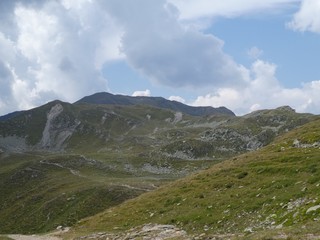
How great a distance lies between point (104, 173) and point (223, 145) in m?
71.4

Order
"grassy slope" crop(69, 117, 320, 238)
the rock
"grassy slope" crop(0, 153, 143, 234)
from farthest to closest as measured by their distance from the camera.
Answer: "grassy slope" crop(0, 153, 143, 234), "grassy slope" crop(69, 117, 320, 238), the rock

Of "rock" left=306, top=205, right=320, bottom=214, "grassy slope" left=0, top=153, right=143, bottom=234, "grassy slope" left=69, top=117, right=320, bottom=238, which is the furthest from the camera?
"grassy slope" left=0, top=153, right=143, bottom=234

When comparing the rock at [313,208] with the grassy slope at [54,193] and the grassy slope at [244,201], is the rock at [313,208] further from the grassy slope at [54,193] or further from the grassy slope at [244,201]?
the grassy slope at [54,193]

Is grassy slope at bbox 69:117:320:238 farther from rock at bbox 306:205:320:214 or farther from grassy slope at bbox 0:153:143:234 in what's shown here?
grassy slope at bbox 0:153:143:234

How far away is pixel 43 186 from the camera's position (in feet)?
435

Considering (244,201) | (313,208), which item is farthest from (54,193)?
(313,208)

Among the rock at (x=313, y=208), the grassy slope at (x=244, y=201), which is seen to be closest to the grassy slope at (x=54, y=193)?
the grassy slope at (x=244, y=201)

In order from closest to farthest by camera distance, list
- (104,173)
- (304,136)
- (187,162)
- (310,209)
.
→ (310,209) < (304,136) < (104,173) < (187,162)

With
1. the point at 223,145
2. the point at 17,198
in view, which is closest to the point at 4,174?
the point at 17,198

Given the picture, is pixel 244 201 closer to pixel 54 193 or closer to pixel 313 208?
pixel 313 208

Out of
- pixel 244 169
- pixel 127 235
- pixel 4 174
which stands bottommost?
pixel 127 235

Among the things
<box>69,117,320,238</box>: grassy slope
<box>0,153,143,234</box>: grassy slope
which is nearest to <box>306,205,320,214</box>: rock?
<box>69,117,320,238</box>: grassy slope

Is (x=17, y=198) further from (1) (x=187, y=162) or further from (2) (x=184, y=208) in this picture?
(2) (x=184, y=208)

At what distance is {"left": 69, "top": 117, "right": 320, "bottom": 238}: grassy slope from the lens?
29.0 metres
